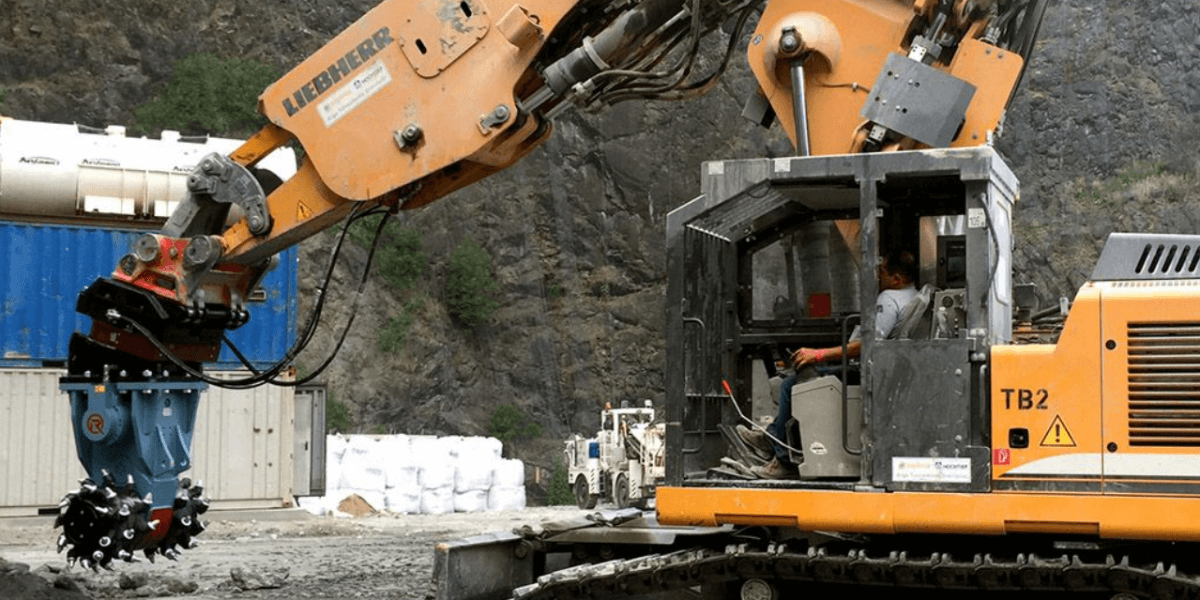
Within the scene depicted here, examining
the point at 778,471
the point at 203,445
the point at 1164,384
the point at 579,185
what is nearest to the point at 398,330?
the point at 579,185

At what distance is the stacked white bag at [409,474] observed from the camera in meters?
25.5

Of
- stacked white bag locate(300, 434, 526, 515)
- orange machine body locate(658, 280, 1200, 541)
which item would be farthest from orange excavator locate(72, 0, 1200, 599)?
stacked white bag locate(300, 434, 526, 515)

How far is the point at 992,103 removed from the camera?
7281 millimetres

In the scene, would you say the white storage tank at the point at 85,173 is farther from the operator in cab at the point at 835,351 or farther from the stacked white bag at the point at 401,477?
the stacked white bag at the point at 401,477

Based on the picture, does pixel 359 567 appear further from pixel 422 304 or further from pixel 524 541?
pixel 422 304

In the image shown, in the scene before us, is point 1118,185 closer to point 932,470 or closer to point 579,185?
point 579,185

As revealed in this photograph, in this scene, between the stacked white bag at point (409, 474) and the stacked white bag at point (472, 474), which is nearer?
the stacked white bag at point (409, 474)

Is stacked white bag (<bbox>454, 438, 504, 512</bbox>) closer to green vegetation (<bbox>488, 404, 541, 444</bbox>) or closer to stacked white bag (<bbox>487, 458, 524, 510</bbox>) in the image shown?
stacked white bag (<bbox>487, 458, 524, 510</bbox>)

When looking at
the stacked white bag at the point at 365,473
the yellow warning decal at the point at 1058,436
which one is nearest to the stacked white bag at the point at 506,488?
the stacked white bag at the point at 365,473

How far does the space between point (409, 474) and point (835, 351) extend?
19927 mm

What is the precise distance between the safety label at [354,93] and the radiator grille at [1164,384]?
3968 millimetres

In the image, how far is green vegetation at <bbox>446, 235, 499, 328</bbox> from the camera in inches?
1556

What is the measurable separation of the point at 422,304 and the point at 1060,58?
2037 centimetres

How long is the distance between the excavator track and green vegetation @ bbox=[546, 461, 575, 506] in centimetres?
2903
